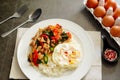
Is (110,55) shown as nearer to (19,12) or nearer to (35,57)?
(35,57)

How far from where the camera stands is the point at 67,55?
0.97 metres

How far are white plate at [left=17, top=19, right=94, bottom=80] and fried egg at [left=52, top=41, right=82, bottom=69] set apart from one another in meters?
0.03

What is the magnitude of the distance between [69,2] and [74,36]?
→ 0.70ft

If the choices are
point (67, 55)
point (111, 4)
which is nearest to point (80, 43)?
point (67, 55)

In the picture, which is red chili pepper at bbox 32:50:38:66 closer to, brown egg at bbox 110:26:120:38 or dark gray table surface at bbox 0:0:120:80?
dark gray table surface at bbox 0:0:120:80

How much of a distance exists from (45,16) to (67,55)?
257 mm

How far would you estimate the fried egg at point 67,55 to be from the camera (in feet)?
3.11

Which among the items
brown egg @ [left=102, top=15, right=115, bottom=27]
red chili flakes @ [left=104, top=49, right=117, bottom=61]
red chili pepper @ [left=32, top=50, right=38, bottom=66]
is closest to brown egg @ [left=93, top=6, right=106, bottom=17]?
brown egg @ [left=102, top=15, right=115, bottom=27]

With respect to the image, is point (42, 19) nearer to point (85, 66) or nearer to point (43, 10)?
point (43, 10)

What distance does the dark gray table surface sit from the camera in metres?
1.02

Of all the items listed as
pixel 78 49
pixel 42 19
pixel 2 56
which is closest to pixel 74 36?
pixel 78 49

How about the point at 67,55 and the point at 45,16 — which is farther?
the point at 45,16

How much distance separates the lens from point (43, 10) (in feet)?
3.83

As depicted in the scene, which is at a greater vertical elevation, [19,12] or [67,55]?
[19,12]
